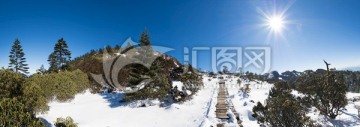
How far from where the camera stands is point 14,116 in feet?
31.8

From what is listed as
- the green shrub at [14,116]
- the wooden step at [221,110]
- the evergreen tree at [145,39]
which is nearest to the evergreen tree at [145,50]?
the evergreen tree at [145,39]

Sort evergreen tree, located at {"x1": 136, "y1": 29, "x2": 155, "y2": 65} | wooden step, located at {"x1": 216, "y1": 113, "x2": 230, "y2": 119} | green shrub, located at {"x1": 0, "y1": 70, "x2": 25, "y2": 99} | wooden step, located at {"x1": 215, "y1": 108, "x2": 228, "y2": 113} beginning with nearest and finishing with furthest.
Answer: green shrub, located at {"x1": 0, "y1": 70, "x2": 25, "y2": 99} < wooden step, located at {"x1": 216, "y1": 113, "x2": 230, "y2": 119} < wooden step, located at {"x1": 215, "y1": 108, "x2": 228, "y2": 113} < evergreen tree, located at {"x1": 136, "y1": 29, "x2": 155, "y2": 65}

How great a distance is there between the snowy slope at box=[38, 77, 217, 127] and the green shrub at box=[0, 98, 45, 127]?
18.4 feet

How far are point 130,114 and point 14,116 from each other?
32.5 ft

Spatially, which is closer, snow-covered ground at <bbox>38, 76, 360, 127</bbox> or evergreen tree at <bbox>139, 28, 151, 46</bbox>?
snow-covered ground at <bbox>38, 76, 360, 127</bbox>

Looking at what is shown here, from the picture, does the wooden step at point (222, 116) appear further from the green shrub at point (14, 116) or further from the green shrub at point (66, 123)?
the green shrub at point (14, 116)

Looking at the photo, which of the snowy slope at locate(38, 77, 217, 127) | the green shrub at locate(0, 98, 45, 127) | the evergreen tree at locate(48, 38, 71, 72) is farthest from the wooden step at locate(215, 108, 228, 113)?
the evergreen tree at locate(48, 38, 71, 72)

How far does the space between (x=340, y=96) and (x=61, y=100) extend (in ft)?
89.5

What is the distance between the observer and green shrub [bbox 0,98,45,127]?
948cm

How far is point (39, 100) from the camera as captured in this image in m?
13.4

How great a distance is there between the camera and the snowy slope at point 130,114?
16.2 meters

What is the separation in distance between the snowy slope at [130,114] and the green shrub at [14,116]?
5614mm

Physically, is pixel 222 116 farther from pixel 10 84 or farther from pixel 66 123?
pixel 10 84

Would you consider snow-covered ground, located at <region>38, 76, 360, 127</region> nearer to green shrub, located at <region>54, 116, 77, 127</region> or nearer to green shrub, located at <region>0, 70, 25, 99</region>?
green shrub, located at <region>54, 116, 77, 127</region>
